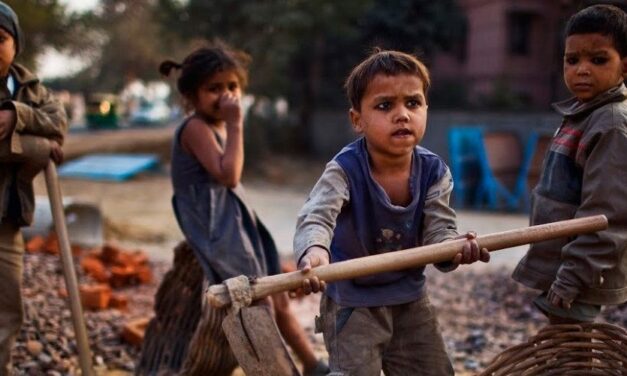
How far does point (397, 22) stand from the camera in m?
18.4

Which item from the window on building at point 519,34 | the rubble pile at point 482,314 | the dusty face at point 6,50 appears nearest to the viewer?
the dusty face at point 6,50

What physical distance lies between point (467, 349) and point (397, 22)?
14.8 meters

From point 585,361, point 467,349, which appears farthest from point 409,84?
point 467,349

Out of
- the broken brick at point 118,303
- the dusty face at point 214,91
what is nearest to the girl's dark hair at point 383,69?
Result: the dusty face at point 214,91

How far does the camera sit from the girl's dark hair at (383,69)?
2.36 m

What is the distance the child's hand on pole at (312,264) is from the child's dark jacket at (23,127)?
1520 mm

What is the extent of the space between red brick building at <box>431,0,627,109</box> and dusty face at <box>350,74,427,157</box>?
17.8 meters

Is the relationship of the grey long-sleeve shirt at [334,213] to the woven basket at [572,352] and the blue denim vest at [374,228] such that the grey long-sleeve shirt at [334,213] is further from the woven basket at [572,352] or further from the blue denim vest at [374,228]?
the woven basket at [572,352]

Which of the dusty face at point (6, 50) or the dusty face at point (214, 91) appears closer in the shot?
the dusty face at point (6, 50)

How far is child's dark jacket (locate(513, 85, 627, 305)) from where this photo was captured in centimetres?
245

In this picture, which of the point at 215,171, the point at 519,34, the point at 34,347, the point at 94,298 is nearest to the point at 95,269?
the point at 94,298

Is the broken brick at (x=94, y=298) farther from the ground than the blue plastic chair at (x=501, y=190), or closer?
farther from the ground

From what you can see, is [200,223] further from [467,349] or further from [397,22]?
[397,22]

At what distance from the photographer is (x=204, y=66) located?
3443 millimetres
